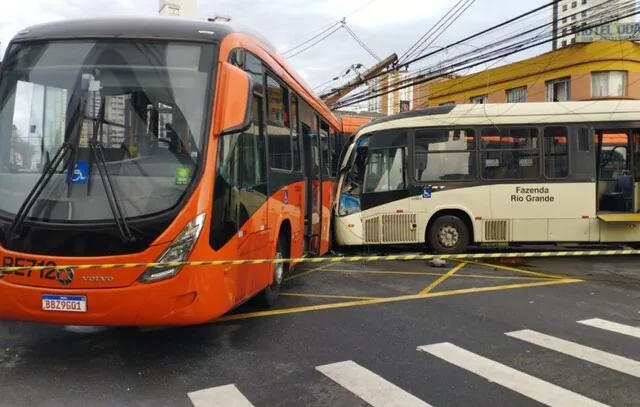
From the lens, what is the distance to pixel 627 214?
36.3 ft

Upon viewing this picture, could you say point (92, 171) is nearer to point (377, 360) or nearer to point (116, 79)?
point (116, 79)

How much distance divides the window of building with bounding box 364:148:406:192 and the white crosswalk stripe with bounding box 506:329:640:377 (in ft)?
19.2

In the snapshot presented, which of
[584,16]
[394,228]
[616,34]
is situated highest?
[584,16]

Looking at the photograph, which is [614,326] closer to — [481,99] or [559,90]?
[559,90]

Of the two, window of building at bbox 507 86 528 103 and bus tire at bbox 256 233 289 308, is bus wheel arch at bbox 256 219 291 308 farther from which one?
window of building at bbox 507 86 528 103

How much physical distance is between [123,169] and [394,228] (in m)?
7.71

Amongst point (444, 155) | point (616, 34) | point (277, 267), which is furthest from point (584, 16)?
point (277, 267)

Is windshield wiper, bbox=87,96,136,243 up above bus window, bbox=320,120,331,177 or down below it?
below

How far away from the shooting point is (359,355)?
17.2 feet

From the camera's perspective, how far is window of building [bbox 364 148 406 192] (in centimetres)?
1162

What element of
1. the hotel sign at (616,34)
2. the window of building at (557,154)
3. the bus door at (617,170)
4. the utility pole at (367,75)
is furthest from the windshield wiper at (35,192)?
the hotel sign at (616,34)

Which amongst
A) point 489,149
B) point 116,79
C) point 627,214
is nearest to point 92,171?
point 116,79

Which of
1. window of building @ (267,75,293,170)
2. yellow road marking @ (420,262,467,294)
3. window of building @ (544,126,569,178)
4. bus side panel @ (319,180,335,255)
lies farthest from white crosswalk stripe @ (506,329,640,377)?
window of building @ (544,126,569,178)

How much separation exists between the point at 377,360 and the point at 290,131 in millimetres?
3478
